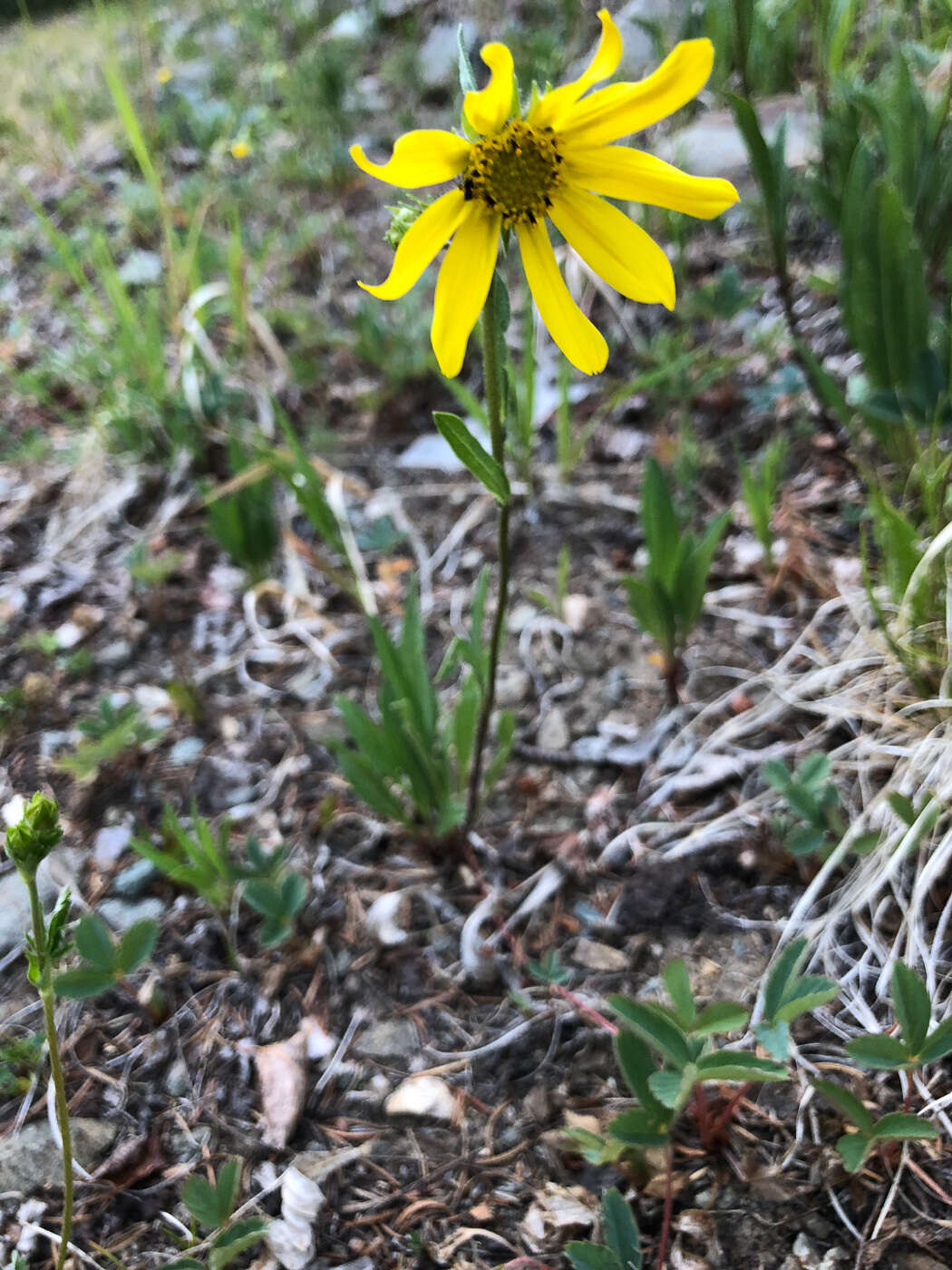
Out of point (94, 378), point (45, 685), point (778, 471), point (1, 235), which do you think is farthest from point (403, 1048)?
point (1, 235)

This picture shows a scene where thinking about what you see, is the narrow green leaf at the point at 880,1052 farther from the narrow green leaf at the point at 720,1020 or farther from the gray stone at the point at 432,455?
the gray stone at the point at 432,455

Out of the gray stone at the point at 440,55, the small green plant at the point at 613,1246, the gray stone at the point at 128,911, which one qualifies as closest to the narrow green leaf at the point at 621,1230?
the small green plant at the point at 613,1246

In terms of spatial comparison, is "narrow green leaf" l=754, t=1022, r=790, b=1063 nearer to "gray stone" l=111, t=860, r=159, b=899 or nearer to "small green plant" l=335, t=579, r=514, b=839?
"small green plant" l=335, t=579, r=514, b=839

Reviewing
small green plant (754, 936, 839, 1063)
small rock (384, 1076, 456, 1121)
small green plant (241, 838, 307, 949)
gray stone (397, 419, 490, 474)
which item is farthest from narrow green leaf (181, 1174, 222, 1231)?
gray stone (397, 419, 490, 474)

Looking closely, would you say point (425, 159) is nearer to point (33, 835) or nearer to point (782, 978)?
point (33, 835)

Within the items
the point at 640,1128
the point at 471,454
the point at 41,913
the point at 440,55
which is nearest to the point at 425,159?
the point at 471,454

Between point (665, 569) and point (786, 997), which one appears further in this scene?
point (665, 569)
